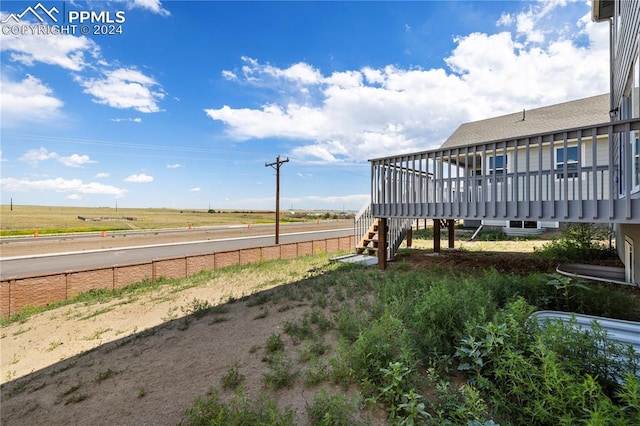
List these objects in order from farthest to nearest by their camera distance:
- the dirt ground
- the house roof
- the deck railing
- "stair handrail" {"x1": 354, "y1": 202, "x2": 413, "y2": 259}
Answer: the house roof, "stair handrail" {"x1": 354, "y1": 202, "x2": 413, "y2": 259}, the deck railing, the dirt ground

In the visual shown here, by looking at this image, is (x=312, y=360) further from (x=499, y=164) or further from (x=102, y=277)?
(x=499, y=164)

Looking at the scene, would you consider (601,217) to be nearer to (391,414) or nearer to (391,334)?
(391,334)

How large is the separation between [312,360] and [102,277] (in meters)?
8.32

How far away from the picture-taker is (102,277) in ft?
27.6

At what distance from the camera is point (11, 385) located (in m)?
3.90

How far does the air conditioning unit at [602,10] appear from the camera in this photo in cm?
787

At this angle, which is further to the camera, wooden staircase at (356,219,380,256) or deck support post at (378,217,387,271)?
wooden staircase at (356,219,380,256)

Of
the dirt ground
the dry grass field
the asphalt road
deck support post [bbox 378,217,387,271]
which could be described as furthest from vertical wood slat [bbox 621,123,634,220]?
the dry grass field

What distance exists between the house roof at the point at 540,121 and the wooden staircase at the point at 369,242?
5.26m

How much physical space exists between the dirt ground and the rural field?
0.02m

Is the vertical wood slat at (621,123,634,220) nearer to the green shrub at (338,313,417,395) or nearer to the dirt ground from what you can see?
the dirt ground

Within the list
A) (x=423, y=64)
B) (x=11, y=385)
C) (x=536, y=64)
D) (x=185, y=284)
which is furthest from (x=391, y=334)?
(x=423, y=64)

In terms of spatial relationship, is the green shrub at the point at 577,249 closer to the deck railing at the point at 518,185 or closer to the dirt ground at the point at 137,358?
the dirt ground at the point at 137,358

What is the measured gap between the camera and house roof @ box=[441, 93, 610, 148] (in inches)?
486
